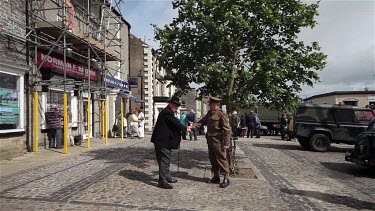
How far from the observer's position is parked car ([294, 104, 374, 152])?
16125mm

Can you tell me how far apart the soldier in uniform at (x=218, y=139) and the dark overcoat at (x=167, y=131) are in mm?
596

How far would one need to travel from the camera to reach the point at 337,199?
7262 mm

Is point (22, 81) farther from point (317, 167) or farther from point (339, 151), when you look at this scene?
point (339, 151)

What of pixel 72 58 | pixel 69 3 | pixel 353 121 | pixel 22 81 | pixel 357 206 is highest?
pixel 69 3

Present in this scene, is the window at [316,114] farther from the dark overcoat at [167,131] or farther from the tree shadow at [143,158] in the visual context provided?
the dark overcoat at [167,131]

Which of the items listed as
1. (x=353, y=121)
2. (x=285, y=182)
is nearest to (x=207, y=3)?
(x=285, y=182)

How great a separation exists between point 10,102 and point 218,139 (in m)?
7.21

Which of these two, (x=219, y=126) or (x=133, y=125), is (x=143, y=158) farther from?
(x=133, y=125)

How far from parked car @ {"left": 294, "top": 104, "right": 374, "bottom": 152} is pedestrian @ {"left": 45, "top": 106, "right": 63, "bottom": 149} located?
988 centimetres

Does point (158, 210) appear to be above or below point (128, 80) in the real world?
below

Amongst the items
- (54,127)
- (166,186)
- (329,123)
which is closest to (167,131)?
(166,186)

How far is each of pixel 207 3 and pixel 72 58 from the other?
8879 millimetres

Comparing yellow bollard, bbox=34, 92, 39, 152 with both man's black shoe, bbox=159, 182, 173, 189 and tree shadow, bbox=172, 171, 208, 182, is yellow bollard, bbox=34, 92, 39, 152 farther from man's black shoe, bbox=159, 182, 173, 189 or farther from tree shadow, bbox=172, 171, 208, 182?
man's black shoe, bbox=159, 182, 173, 189

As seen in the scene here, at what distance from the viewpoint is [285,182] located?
8.75 meters
